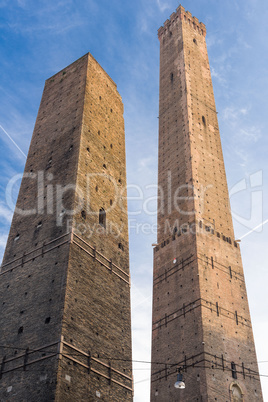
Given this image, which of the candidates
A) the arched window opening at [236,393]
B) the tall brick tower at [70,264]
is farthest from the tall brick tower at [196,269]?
the tall brick tower at [70,264]

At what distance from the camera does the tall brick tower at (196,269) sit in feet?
72.1

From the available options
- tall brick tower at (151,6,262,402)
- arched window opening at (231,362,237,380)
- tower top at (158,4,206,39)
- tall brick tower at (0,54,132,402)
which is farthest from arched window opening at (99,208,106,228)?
tower top at (158,4,206,39)

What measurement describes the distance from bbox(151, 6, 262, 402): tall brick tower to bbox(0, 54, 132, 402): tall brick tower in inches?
258

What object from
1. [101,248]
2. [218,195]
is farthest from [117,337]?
[218,195]

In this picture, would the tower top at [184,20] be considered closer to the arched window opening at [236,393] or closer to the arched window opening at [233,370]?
the arched window opening at [233,370]

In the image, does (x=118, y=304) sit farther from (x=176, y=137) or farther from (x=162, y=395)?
(x=176, y=137)

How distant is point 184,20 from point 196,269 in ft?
82.7

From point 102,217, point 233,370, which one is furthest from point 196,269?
point 102,217

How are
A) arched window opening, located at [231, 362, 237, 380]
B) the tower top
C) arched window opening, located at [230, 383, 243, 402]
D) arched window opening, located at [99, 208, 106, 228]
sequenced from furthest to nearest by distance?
the tower top
arched window opening, located at [231, 362, 237, 380]
arched window opening, located at [230, 383, 243, 402]
arched window opening, located at [99, 208, 106, 228]

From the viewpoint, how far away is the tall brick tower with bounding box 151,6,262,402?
21984 mm

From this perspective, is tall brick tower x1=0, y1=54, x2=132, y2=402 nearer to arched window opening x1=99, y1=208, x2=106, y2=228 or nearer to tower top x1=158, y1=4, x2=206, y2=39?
arched window opening x1=99, y1=208, x2=106, y2=228

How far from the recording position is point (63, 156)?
63.5ft

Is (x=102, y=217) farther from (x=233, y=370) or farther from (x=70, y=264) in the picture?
(x=233, y=370)

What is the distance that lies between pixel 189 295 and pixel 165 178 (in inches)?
377
